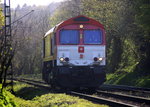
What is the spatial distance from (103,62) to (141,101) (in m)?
5.19

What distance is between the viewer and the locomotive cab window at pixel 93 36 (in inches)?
754

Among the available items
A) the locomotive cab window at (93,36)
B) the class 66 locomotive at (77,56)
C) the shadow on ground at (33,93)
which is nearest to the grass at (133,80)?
the class 66 locomotive at (77,56)

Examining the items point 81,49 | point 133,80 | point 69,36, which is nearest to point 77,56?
point 81,49

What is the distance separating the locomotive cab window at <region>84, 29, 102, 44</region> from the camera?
19.2 meters

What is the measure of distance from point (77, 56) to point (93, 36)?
53.7 inches

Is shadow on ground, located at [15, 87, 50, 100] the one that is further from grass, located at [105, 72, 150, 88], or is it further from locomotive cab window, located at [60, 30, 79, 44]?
grass, located at [105, 72, 150, 88]

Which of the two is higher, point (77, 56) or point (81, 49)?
point (81, 49)

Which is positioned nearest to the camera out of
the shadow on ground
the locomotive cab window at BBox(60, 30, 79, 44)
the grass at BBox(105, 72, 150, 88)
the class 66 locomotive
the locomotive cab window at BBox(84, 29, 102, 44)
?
the class 66 locomotive

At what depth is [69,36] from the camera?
1911 cm

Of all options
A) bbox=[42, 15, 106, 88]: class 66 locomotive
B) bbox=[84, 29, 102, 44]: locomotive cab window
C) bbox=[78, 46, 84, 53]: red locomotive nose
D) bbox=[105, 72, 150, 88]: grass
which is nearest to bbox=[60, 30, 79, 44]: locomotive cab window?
bbox=[42, 15, 106, 88]: class 66 locomotive

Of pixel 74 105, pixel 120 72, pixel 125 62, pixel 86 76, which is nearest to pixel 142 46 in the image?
pixel 120 72

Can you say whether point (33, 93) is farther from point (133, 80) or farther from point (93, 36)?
point (133, 80)

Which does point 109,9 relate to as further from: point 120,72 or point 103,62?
point 103,62

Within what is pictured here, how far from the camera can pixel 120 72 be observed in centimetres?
3238
